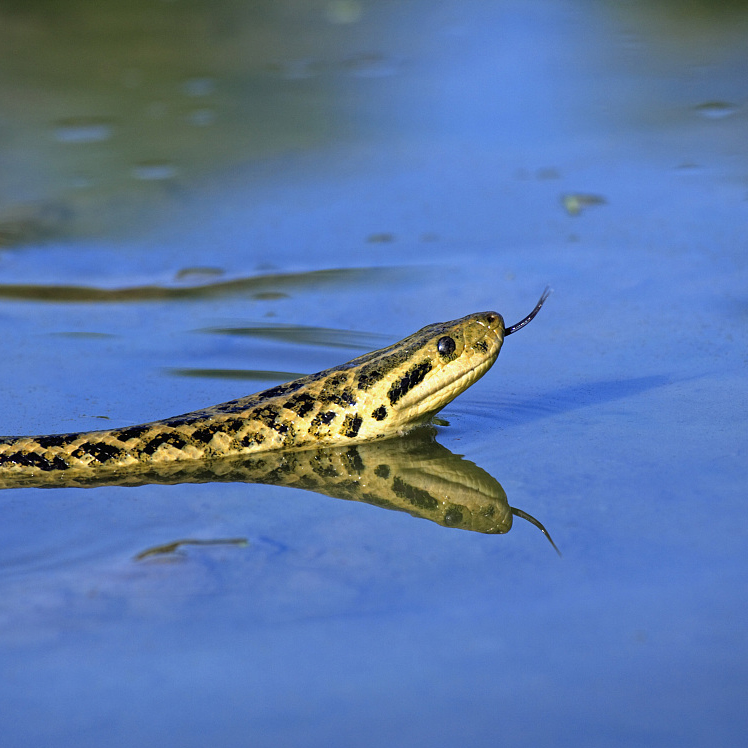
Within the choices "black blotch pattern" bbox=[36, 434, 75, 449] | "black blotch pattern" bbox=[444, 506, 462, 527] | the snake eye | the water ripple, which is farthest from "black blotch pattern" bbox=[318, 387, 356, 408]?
the water ripple

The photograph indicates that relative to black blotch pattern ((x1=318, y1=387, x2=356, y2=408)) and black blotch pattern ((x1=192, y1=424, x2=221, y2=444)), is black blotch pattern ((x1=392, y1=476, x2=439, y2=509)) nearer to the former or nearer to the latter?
black blotch pattern ((x1=318, y1=387, x2=356, y2=408))

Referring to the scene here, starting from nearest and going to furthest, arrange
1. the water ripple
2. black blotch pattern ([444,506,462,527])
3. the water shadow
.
Result: black blotch pattern ([444,506,462,527]) < the water shadow < the water ripple

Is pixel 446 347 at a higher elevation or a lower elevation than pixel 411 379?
higher

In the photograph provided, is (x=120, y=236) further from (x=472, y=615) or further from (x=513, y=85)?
(x=472, y=615)

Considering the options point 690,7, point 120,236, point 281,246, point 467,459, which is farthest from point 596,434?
point 690,7

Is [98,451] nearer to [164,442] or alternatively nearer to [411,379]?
[164,442]

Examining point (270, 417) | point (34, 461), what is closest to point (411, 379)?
point (270, 417)
